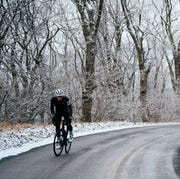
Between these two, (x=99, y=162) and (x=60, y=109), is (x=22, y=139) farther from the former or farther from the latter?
(x=99, y=162)

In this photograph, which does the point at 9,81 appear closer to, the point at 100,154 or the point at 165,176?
the point at 100,154

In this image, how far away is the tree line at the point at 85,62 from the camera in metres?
22.7

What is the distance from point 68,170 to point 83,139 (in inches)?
252

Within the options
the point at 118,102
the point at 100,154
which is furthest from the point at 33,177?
the point at 118,102

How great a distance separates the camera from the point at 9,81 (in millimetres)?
25094

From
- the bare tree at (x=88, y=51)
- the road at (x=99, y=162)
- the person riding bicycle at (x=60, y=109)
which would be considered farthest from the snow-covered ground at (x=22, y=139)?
the bare tree at (x=88, y=51)

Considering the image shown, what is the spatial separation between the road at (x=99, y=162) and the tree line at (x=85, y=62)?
7.47m

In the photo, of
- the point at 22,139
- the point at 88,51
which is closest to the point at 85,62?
the point at 88,51

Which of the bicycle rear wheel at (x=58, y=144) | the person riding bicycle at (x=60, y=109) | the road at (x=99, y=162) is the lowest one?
the road at (x=99, y=162)

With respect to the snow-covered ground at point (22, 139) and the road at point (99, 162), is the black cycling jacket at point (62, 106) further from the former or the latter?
the snow-covered ground at point (22, 139)

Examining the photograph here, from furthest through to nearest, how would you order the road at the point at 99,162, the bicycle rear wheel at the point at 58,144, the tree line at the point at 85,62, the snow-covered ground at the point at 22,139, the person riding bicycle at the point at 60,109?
1. the tree line at the point at 85,62
2. the snow-covered ground at the point at 22,139
3. the person riding bicycle at the point at 60,109
4. the bicycle rear wheel at the point at 58,144
5. the road at the point at 99,162

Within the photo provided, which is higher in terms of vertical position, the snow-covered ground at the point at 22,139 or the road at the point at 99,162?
the snow-covered ground at the point at 22,139

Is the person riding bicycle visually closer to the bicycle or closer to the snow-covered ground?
the bicycle

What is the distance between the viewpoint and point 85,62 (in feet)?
97.2
